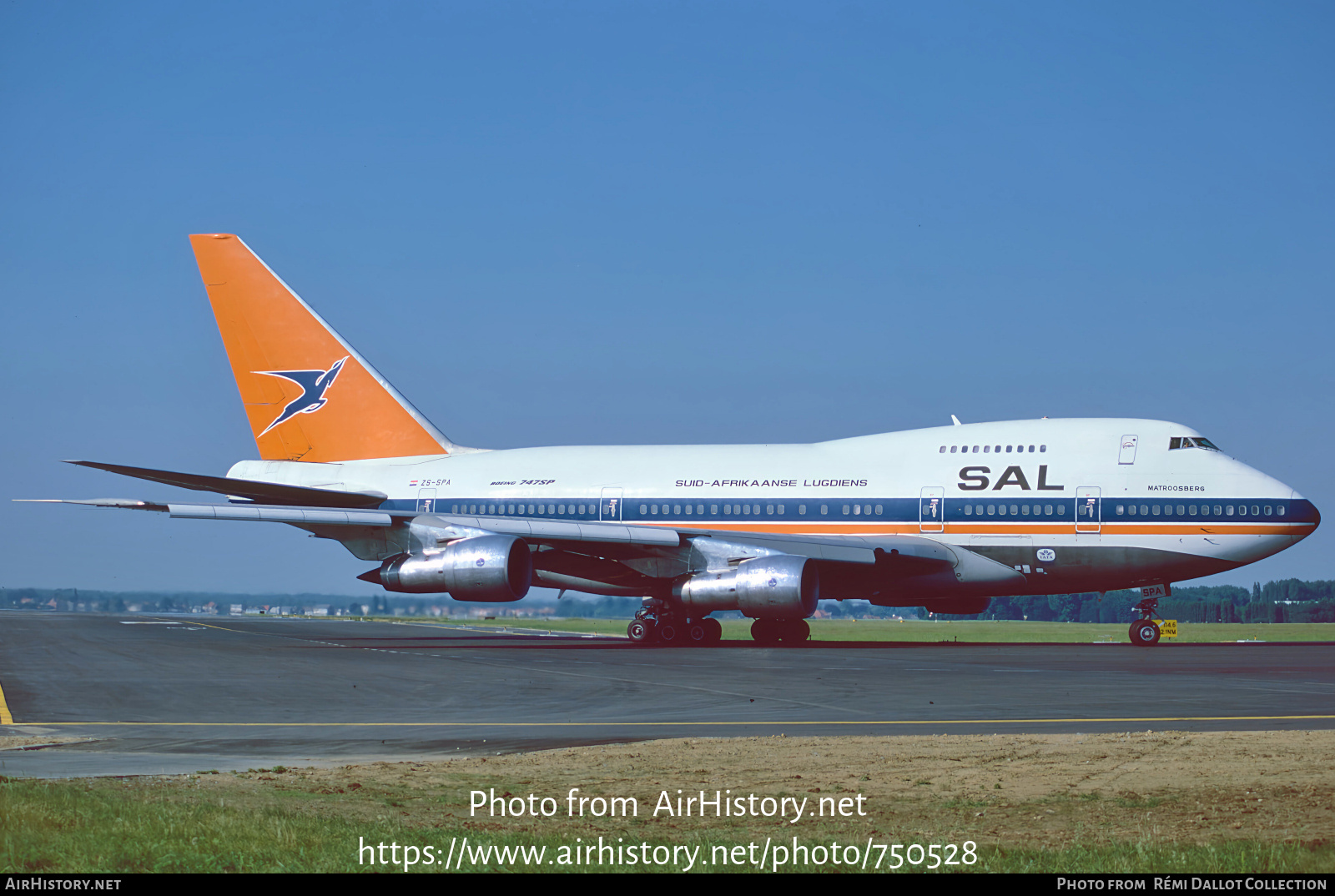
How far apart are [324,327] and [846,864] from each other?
120 ft

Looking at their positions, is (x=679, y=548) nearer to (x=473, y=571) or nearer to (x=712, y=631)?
(x=712, y=631)

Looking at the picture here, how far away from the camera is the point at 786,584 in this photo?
30844 millimetres

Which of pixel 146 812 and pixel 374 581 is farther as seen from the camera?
pixel 374 581

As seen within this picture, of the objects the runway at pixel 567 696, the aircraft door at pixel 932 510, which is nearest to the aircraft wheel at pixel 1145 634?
the runway at pixel 567 696

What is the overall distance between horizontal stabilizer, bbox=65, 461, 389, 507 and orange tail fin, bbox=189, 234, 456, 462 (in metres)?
2.46

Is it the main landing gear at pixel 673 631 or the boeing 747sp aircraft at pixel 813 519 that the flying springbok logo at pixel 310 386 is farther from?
the main landing gear at pixel 673 631

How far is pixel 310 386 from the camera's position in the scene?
41.7 m

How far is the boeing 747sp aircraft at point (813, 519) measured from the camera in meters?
32.0

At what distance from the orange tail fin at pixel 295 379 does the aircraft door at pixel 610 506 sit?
23.1ft

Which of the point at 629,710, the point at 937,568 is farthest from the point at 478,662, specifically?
the point at 937,568

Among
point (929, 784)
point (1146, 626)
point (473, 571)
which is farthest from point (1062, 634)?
point (929, 784)

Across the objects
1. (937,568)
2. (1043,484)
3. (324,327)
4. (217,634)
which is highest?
Result: (324,327)

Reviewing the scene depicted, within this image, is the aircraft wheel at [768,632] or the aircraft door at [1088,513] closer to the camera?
the aircraft door at [1088,513]
